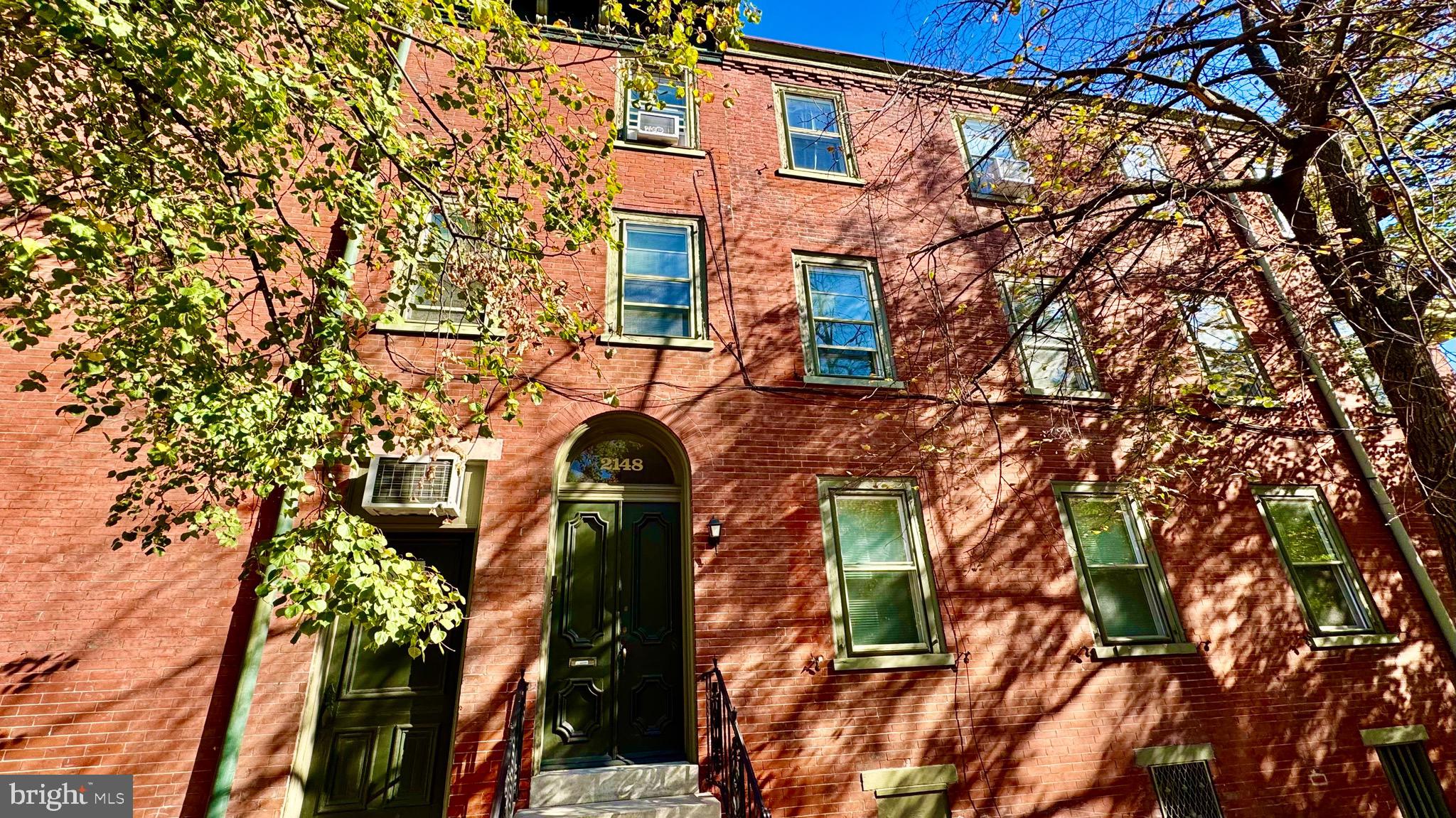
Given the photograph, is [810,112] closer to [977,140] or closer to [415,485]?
[977,140]

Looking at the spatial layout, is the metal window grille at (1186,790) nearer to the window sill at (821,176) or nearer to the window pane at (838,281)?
the window pane at (838,281)

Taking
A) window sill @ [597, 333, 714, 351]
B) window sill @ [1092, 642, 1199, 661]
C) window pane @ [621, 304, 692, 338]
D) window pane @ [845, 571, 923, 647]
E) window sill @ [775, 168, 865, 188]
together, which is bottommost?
window sill @ [1092, 642, 1199, 661]

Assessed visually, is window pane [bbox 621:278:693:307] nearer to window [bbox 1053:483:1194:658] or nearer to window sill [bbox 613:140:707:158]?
window sill [bbox 613:140:707:158]

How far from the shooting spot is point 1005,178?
899 centimetres

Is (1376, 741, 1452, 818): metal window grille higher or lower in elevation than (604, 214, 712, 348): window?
lower

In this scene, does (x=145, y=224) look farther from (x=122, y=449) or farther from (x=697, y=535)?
(x=697, y=535)

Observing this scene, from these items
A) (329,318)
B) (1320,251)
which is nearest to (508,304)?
(329,318)

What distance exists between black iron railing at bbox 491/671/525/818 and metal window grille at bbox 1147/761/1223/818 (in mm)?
5464

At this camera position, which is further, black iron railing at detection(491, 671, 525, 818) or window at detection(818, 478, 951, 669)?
window at detection(818, 478, 951, 669)

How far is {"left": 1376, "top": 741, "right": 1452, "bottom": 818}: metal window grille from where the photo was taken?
5934 millimetres

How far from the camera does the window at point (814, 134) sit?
27.8 feet

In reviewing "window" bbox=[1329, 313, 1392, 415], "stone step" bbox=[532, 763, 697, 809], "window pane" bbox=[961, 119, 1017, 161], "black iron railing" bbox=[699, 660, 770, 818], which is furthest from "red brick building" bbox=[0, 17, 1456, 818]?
"window pane" bbox=[961, 119, 1017, 161]

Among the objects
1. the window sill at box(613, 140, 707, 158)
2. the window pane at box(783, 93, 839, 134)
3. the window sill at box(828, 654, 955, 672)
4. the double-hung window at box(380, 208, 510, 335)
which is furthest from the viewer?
the window pane at box(783, 93, 839, 134)

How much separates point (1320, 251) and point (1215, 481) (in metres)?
3.29
